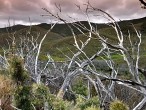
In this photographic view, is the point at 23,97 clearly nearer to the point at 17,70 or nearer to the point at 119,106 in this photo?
the point at 17,70

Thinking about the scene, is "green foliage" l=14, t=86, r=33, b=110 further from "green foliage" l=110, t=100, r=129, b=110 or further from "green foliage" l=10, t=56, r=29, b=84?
"green foliage" l=110, t=100, r=129, b=110

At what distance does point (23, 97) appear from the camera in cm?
1010

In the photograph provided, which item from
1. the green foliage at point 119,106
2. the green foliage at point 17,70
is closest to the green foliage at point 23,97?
the green foliage at point 17,70

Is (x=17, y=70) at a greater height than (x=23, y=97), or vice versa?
(x=17, y=70)

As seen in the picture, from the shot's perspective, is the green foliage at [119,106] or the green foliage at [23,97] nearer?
the green foliage at [119,106]

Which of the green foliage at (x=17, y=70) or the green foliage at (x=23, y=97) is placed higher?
the green foliage at (x=17, y=70)

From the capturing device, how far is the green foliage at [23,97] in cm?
1000

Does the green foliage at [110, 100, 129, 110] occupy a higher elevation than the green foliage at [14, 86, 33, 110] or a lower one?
higher

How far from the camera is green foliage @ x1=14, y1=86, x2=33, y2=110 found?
1000cm

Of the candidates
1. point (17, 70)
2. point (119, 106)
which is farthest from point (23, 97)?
point (119, 106)

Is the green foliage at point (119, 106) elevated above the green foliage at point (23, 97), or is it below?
above

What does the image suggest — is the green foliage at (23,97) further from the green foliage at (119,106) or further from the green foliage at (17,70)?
the green foliage at (119,106)

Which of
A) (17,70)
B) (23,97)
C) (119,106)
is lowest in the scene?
(23,97)

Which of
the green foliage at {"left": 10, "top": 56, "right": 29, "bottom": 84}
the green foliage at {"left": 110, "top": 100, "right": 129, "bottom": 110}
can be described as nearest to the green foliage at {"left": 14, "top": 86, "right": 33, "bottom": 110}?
the green foliage at {"left": 10, "top": 56, "right": 29, "bottom": 84}
